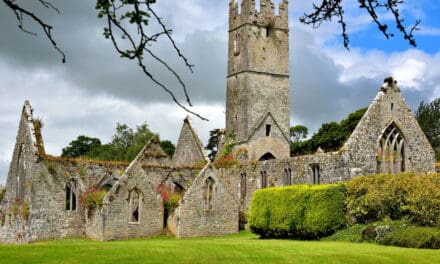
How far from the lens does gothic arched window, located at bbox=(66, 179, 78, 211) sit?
35.6 m

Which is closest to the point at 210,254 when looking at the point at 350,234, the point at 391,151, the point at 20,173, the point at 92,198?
the point at 350,234

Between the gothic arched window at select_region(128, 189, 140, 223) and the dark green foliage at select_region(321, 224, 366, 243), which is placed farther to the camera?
the gothic arched window at select_region(128, 189, 140, 223)

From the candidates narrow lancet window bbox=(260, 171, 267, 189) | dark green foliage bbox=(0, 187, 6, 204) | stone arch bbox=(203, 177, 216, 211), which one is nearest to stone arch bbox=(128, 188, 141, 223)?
stone arch bbox=(203, 177, 216, 211)

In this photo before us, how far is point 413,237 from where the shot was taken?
942 inches

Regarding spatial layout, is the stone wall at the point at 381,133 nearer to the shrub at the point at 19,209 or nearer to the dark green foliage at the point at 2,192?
the shrub at the point at 19,209

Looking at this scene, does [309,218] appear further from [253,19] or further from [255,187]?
[253,19]

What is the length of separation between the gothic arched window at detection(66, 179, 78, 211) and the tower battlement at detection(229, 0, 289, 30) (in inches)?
654

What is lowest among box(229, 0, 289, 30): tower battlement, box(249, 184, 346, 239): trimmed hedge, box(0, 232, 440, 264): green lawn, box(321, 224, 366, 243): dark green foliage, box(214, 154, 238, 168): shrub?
box(0, 232, 440, 264): green lawn

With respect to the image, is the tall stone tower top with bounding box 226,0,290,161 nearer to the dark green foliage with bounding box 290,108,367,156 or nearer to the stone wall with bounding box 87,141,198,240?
the stone wall with bounding box 87,141,198,240

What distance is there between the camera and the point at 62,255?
64.6ft

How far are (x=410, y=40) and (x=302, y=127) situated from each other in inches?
3119

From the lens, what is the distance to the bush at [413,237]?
23.4 metres

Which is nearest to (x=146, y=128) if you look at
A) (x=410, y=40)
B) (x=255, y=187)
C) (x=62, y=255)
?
(x=255, y=187)

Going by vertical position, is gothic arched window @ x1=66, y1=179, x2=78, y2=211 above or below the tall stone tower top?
below
